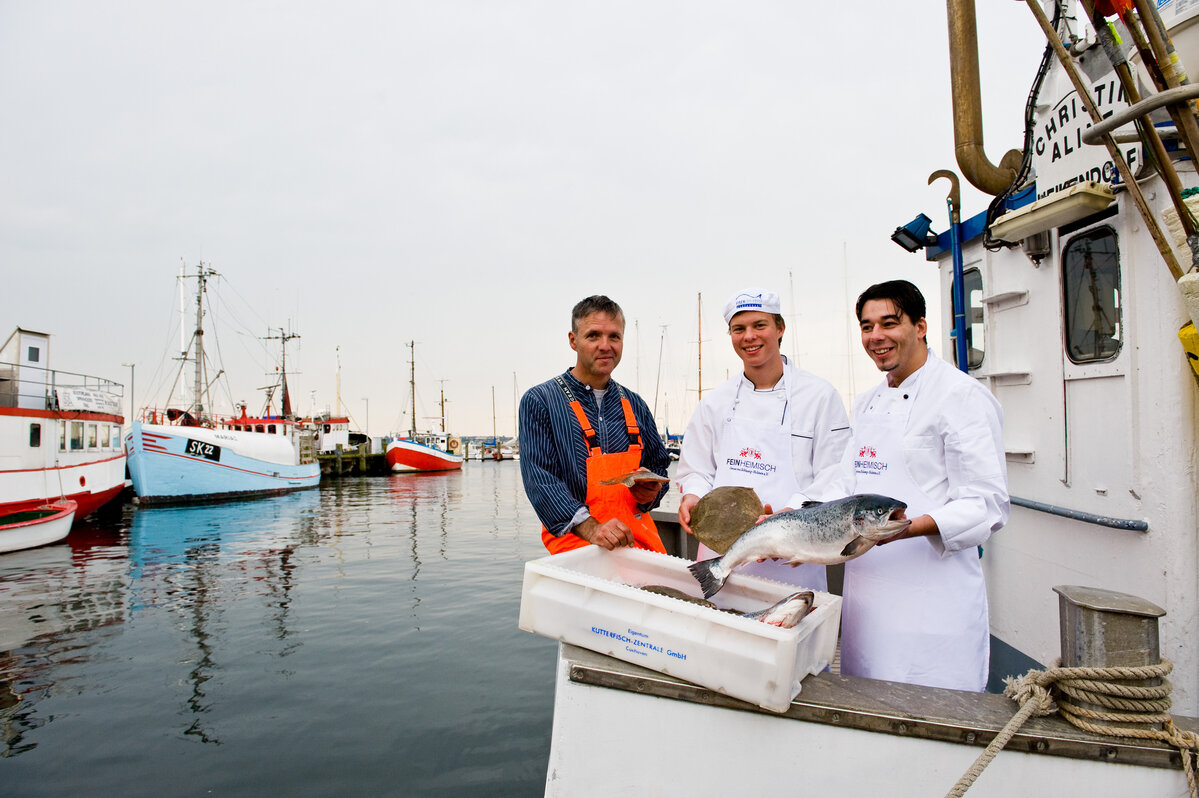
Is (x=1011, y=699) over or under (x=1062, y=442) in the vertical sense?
under

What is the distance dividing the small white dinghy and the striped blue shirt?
20067 mm

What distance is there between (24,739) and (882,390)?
831cm

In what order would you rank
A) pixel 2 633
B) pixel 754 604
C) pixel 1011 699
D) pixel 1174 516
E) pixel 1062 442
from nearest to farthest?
pixel 1011 699 → pixel 754 604 → pixel 1174 516 → pixel 1062 442 → pixel 2 633

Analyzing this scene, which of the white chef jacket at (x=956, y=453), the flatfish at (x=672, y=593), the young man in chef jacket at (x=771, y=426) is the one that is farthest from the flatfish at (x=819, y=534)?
the young man in chef jacket at (x=771, y=426)

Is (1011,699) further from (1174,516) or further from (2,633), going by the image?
(2,633)

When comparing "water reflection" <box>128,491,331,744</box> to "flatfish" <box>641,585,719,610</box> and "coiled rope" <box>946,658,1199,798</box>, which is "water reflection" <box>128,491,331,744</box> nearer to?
"flatfish" <box>641,585,719,610</box>

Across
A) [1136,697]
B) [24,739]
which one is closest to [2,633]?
[24,739]

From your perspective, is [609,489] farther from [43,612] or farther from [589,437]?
[43,612]

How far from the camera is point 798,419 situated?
3.34 meters

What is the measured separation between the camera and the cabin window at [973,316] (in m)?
5.23

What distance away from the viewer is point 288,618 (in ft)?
33.1

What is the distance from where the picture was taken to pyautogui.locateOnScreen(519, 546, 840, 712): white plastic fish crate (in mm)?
1931

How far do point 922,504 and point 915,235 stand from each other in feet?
12.9

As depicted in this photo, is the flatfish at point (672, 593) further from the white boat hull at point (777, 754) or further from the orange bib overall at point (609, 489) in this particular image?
the orange bib overall at point (609, 489)
